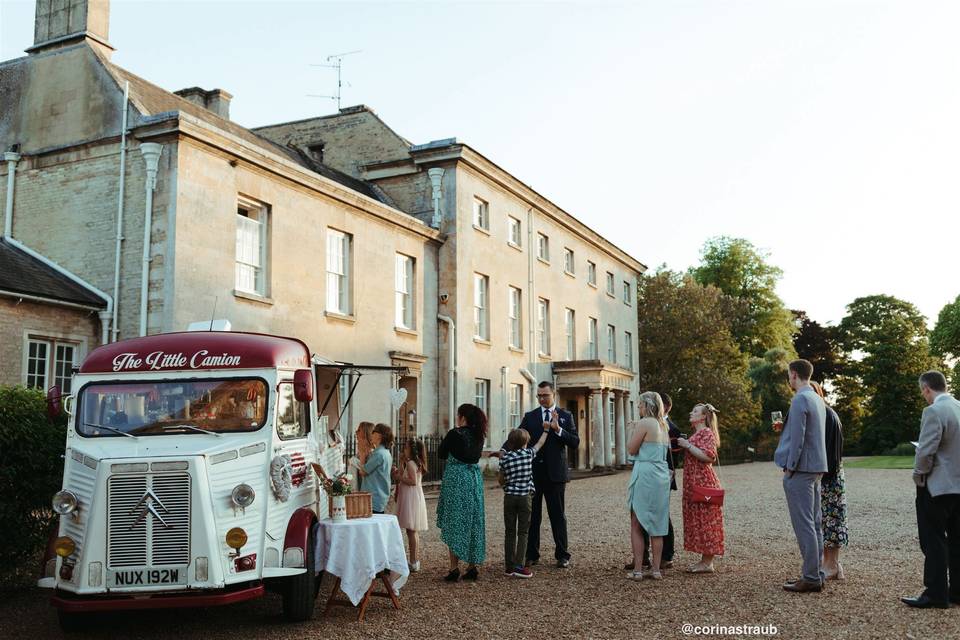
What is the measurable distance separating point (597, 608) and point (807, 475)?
7.79ft

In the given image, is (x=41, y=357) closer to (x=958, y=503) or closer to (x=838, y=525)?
(x=838, y=525)

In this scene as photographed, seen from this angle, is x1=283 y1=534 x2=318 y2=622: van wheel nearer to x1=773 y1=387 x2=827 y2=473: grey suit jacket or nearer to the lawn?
x1=773 y1=387 x2=827 y2=473: grey suit jacket

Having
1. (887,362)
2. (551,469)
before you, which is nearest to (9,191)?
(551,469)

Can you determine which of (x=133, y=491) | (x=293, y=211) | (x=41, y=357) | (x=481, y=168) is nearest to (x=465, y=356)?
(x=481, y=168)

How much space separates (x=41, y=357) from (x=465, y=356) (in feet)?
40.5

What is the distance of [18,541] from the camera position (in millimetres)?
8234

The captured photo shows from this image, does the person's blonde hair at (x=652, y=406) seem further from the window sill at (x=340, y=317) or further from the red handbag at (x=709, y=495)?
the window sill at (x=340, y=317)

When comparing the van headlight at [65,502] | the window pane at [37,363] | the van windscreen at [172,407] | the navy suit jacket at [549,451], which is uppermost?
the window pane at [37,363]

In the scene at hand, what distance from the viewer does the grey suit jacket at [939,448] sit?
7461 millimetres

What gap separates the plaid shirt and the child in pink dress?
943 millimetres

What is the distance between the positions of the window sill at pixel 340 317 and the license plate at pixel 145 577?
1357cm

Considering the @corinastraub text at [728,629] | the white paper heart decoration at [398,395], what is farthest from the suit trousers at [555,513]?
the white paper heart decoration at [398,395]

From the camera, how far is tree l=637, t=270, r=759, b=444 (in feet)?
148

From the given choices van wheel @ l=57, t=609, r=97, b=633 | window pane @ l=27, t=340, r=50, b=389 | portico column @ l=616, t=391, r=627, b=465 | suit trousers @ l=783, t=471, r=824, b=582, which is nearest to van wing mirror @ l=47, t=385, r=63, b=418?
van wheel @ l=57, t=609, r=97, b=633
